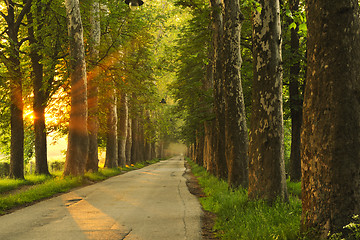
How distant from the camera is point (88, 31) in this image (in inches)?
856

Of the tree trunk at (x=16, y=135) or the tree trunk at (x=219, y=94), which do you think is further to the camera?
the tree trunk at (x=16, y=135)

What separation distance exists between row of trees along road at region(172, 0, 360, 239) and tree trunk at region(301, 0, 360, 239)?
0.04 ft

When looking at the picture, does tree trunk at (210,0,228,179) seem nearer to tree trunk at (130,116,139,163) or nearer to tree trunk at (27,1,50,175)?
tree trunk at (27,1,50,175)

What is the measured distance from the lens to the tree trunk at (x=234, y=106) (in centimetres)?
1187

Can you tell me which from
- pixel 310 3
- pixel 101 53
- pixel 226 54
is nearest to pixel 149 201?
pixel 226 54

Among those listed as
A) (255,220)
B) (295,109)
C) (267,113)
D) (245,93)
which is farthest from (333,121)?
(245,93)

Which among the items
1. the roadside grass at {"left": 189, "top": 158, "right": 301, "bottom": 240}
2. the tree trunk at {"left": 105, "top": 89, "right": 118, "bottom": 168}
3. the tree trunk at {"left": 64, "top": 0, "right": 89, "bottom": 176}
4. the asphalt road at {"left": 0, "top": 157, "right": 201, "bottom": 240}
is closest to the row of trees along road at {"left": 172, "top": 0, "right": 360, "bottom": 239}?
the roadside grass at {"left": 189, "top": 158, "right": 301, "bottom": 240}

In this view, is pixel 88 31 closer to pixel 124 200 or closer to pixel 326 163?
pixel 124 200

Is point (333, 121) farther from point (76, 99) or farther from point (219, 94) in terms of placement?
point (76, 99)

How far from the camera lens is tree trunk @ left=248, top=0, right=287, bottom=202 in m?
8.27

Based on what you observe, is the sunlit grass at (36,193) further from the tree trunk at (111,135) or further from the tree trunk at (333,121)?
the tree trunk at (111,135)

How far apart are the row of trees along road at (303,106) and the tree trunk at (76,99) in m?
5.40

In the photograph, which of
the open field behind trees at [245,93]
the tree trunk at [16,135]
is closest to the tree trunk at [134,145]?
the open field behind trees at [245,93]

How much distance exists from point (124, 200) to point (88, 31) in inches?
550
